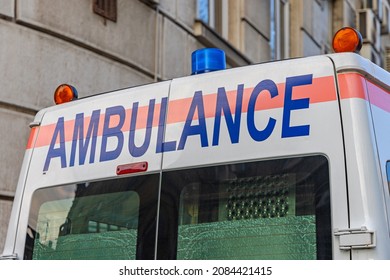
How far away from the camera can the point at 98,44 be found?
8961 millimetres

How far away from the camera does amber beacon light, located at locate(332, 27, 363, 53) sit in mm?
3295

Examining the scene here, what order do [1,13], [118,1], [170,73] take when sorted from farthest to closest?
1. [170,73]
2. [118,1]
3. [1,13]

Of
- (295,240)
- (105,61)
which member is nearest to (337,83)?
(295,240)

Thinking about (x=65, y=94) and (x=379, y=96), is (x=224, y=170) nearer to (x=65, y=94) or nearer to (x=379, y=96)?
(x=379, y=96)

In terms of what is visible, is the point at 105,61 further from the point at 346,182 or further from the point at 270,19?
the point at 346,182

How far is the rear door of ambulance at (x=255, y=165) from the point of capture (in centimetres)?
308

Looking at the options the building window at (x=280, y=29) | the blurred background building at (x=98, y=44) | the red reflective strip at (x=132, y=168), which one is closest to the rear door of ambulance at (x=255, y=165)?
the red reflective strip at (x=132, y=168)

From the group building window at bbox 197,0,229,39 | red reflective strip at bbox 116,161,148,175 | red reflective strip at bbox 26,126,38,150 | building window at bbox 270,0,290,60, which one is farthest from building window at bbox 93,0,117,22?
red reflective strip at bbox 116,161,148,175

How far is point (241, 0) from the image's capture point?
1210 cm

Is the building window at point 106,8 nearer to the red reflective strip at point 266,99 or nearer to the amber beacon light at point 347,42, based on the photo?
the red reflective strip at point 266,99

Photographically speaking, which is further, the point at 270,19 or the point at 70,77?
the point at 270,19

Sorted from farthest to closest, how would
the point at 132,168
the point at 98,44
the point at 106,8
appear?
the point at 106,8
the point at 98,44
the point at 132,168

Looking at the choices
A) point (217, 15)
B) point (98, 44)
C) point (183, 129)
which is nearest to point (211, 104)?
point (183, 129)
